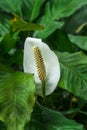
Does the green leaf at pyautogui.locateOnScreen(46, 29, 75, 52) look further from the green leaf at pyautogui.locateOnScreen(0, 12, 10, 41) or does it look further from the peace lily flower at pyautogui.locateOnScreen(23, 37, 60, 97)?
the peace lily flower at pyautogui.locateOnScreen(23, 37, 60, 97)

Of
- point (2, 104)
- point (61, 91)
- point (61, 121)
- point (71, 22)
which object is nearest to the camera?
point (2, 104)

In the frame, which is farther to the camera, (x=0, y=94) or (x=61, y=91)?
(x=61, y=91)

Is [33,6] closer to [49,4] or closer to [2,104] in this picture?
[49,4]

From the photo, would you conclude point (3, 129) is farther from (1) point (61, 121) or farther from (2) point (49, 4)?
(2) point (49, 4)

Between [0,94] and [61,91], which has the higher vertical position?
[0,94]

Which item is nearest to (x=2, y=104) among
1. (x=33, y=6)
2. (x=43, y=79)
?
(x=43, y=79)

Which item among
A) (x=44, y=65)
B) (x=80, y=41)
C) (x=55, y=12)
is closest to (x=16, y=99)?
(x=44, y=65)

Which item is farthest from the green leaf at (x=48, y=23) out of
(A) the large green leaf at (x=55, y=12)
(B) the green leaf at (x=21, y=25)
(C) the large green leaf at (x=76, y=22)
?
(B) the green leaf at (x=21, y=25)

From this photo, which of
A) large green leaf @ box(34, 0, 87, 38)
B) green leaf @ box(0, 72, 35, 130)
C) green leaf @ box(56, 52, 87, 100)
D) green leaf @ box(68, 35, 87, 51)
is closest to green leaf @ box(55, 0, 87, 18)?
large green leaf @ box(34, 0, 87, 38)

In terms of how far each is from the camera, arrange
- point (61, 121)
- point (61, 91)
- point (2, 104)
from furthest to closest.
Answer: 1. point (61, 91)
2. point (61, 121)
3. point (2, 104)
